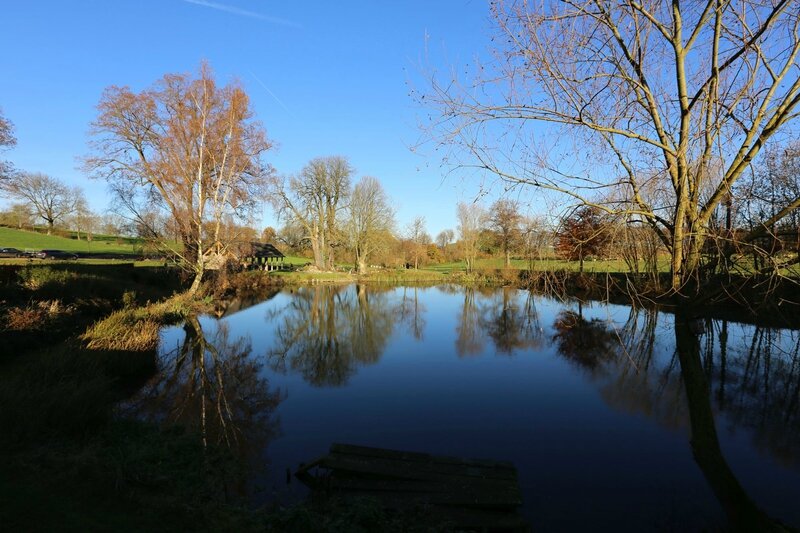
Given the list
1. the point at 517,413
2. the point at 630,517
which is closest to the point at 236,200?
the point at 517,413

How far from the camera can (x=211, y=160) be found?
72.1 feet

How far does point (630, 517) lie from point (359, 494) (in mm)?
3279

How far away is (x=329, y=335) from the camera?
59.4 feet

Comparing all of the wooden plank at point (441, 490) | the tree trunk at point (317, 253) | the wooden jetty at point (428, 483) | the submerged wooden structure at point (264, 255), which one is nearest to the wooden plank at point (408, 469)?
the wooden jetty at point (428, 483)

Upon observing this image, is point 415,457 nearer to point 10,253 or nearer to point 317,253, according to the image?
point 317,253

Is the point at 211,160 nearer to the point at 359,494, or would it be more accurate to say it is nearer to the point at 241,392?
the point at 241,392

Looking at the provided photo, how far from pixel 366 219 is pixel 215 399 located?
40.0m

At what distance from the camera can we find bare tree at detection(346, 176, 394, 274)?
48.5 m

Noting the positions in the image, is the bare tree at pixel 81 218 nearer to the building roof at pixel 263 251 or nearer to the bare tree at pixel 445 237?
the building roof at pixel 263 251

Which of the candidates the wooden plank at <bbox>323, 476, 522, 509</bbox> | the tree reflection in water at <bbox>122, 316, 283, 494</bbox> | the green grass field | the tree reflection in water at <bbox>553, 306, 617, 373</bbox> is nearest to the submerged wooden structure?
the green grass field

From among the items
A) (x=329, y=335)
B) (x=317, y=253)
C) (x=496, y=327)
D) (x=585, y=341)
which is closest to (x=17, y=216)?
(x=317, y=253)

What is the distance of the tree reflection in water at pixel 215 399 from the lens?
7.54 m

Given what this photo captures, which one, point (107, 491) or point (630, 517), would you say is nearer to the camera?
point (107, 491)

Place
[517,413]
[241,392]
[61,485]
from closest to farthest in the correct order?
[61,485] < [517,413] < [241,392]
